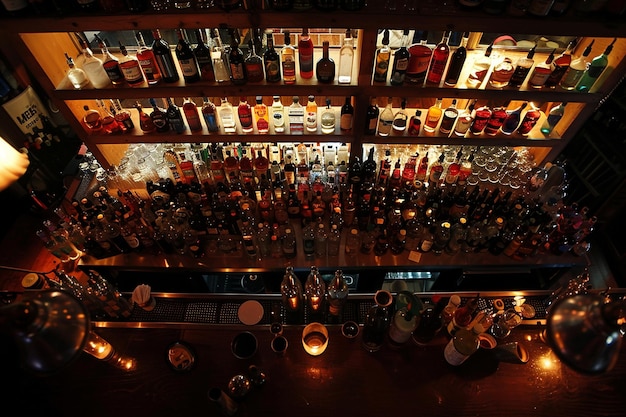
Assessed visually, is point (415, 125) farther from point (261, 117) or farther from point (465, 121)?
point (261, 117)

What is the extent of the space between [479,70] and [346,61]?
2.52 feet

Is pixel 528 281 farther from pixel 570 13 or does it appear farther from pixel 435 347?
pixel 570 13

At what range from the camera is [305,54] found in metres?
2.03

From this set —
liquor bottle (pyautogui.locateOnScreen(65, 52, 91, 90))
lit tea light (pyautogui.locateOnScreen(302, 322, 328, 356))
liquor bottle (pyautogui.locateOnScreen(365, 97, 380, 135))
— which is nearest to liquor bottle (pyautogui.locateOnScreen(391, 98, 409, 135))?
liquor bottle (pyautogui.locateOnScreen(365, 97, 380, 135))

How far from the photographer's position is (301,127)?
94.3 inches

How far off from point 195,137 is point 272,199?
0.69 m

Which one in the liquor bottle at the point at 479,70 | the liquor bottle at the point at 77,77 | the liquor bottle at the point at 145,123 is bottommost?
the liquor bottle at the point at 145,123

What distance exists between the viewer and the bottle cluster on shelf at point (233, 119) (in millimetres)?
2346

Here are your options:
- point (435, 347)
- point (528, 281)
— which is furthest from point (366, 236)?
point (528, 281)

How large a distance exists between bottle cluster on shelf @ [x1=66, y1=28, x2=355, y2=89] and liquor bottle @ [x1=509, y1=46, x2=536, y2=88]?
0.92 meters

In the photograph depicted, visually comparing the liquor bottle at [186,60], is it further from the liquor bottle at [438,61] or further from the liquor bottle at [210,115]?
the liquor bottle at [438,61]

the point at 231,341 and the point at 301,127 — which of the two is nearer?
the point at 231,341

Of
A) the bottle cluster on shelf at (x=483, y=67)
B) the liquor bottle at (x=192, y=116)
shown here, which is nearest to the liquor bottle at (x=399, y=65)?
the bottle cluster on shelf at (x=483, y=67)

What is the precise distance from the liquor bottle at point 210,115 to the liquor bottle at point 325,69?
2.28 ft
